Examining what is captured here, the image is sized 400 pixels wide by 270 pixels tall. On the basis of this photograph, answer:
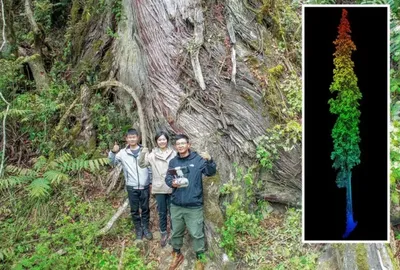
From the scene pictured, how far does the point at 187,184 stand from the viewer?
5094 millimetres

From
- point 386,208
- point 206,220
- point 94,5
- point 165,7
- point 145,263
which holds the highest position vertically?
point 94,5

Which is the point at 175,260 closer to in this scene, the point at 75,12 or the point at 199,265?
the point at 199,265

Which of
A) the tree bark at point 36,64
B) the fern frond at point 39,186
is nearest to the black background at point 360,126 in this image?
the fern frond at point 39,186

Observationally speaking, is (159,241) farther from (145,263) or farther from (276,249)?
(276,249)

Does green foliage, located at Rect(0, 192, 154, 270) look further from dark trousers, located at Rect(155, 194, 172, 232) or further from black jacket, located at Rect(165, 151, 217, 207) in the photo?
black jacket, located at Rect(165, 151, 217, 207)

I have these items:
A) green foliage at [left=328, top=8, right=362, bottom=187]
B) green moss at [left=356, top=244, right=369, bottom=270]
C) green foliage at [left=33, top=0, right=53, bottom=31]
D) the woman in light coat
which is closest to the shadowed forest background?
green moss at [left=356, top=244, right=369, bottom=270]

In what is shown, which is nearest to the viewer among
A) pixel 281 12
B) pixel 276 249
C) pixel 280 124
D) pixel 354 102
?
pixel 354 102

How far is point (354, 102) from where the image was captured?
142 inches

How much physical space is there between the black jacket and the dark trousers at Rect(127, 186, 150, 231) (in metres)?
0.60

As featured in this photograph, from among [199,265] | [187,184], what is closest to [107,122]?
[187,184]

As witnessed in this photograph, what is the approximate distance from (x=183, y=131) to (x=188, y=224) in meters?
1.44

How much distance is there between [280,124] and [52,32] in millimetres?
6094

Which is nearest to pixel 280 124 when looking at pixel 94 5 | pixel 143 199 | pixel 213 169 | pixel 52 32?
pixel 213 169

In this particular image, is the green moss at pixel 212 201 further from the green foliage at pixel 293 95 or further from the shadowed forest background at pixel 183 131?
the green foliage at pixel 293 95
